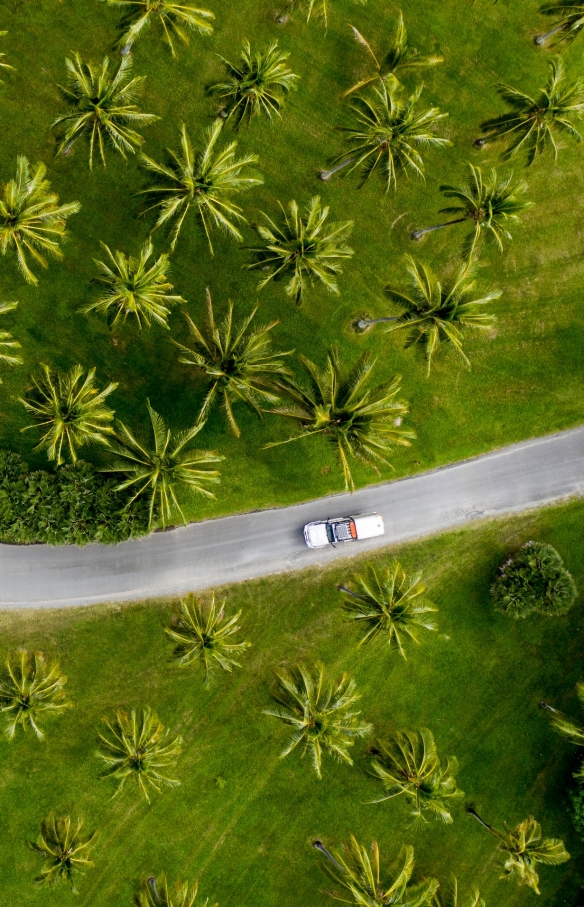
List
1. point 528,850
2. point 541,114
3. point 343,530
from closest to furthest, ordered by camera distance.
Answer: point 541,114 → point 528,850 → point 343,530

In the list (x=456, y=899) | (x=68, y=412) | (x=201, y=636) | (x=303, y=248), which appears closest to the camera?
(x=303, y=248)

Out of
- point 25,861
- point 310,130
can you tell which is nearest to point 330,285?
point 310,130

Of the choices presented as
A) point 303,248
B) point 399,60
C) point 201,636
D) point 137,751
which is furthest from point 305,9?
point 137,751

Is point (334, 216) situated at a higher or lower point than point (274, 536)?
higher

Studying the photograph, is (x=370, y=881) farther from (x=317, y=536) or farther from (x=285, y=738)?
(x=317, y=536)

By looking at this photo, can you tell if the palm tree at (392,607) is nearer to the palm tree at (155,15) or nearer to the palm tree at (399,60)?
the palm tree at (399,60)

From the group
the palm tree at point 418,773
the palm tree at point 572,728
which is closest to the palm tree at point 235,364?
the palm tree at point 418,773

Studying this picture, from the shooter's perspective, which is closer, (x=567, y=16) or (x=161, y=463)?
(x=161, y=463)

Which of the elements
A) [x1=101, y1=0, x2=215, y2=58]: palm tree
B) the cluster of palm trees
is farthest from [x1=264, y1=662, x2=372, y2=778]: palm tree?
[x1=101, y1=0, x2=215, y2=58]: palm tree
